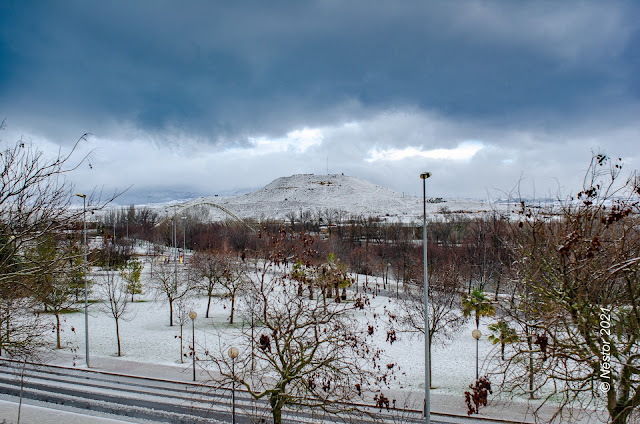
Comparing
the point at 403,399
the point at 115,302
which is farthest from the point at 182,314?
the point at 403,399

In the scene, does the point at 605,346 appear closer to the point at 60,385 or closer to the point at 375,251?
the point at 60,385

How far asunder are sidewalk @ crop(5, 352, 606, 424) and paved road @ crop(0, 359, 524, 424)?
73 centimetres

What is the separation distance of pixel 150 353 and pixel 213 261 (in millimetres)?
13944

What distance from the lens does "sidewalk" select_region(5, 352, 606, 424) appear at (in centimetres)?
1700

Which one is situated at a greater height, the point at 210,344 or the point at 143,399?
the point at 143,399

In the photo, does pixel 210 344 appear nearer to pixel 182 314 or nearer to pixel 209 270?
pixel 182 314

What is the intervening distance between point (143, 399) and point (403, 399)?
40.7ft

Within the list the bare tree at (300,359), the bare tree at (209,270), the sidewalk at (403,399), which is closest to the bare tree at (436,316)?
the bare tree at (300,359)

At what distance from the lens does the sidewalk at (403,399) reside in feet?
55.8

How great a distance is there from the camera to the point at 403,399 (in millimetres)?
19766

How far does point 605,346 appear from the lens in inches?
393

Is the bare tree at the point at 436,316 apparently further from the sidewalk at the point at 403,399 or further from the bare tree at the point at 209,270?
the bare tree at the point at 209,270

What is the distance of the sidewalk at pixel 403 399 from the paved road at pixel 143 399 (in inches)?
28.7

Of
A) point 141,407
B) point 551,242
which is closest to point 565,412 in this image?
point 551,242
